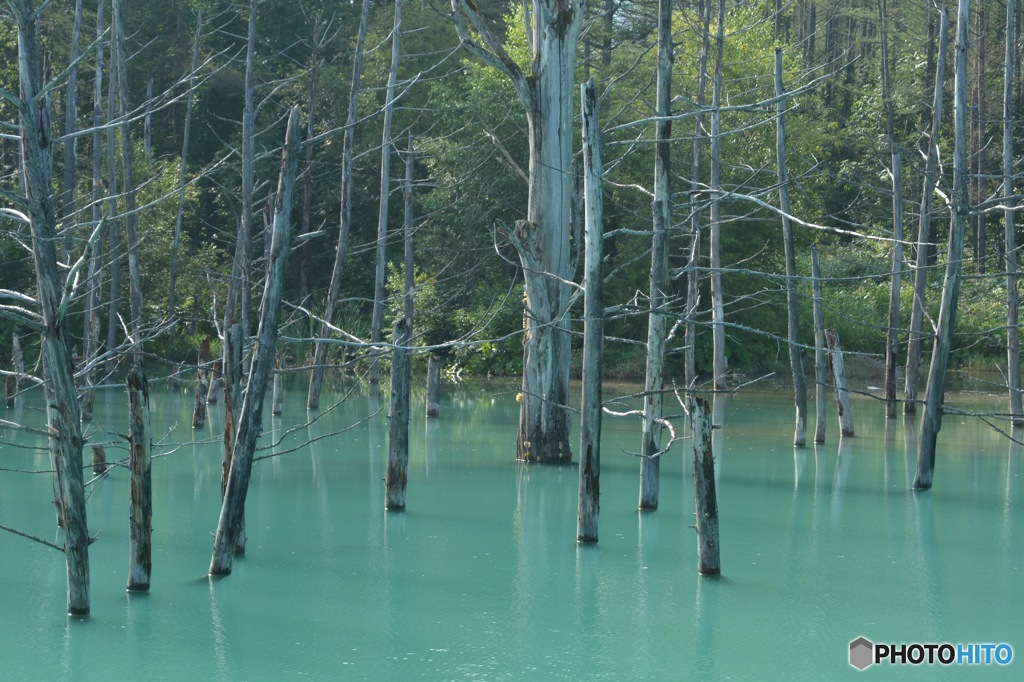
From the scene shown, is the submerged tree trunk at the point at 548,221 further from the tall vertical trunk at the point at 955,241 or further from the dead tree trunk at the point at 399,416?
the tall vertical trunk at the point at 955,241

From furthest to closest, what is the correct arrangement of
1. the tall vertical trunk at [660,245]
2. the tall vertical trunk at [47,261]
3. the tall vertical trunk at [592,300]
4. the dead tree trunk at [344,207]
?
1. the dead tree trunk at [344,207]
2. the tall vertical trunk at [660,245]
3. the tall vertical trunk at [592,300]
4. the tall vertical trunk at [47,261]

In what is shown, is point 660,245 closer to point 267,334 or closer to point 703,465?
point 703,465

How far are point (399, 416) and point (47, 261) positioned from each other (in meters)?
4.90

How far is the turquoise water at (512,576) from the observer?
7.21m

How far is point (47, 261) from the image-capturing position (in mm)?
6598

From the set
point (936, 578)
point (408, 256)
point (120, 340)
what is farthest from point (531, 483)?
point (120, 340)

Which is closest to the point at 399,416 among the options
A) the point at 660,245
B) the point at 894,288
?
the point at 660,245

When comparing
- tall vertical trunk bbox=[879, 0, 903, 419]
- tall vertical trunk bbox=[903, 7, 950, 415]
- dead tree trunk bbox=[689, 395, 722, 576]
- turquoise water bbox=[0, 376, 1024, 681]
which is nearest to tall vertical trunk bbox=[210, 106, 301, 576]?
turquoise water bbox=[0, 376, 1024, 681]

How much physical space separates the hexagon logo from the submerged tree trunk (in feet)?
22.7

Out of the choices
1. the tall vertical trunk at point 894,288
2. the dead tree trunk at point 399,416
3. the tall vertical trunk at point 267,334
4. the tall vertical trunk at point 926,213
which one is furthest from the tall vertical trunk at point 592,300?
the tall vertical trunk at point 894,288

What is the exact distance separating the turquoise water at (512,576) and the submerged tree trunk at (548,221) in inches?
27.1

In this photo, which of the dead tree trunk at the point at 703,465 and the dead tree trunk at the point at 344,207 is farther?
the dead tree trunk at the point at 344,207

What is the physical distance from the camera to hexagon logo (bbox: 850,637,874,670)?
7191 millimetres

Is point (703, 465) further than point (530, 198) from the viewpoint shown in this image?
No
